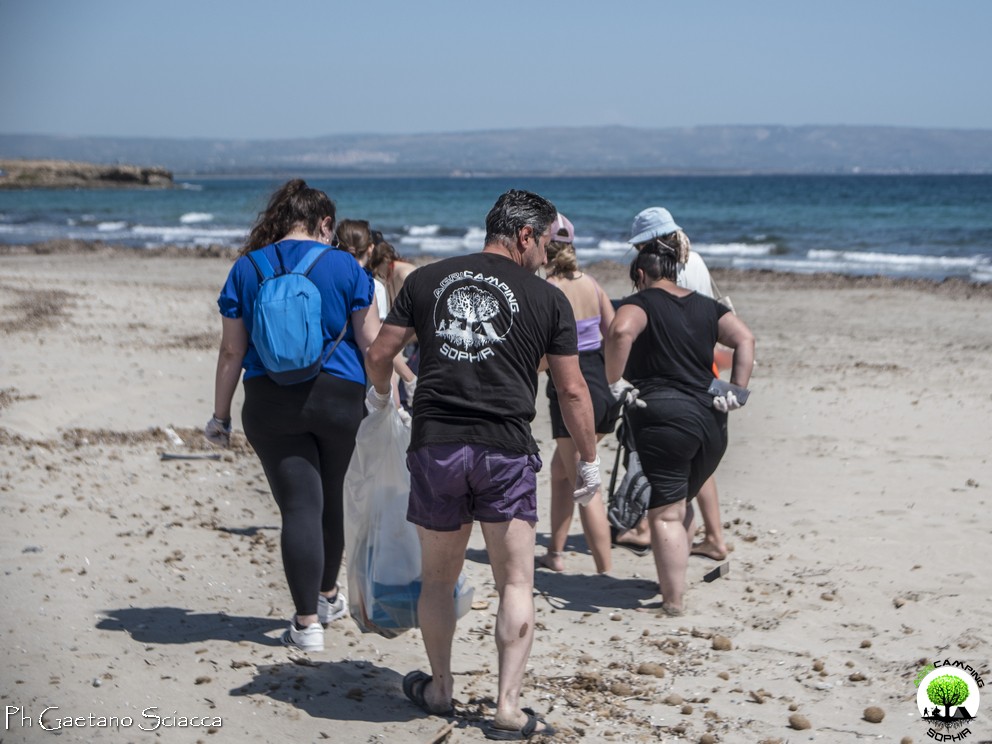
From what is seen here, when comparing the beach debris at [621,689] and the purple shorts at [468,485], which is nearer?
the purple shorts at [468,485]

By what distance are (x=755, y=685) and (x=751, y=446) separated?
3.81 meters

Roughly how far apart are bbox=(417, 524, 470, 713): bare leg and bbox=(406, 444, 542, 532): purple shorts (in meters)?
0.06

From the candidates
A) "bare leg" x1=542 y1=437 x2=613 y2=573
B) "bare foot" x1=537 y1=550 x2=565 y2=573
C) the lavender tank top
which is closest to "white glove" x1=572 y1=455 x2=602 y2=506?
"bare leg" x1=542 y1=437 x2=613 y2=573

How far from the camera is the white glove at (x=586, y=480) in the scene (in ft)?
11.7

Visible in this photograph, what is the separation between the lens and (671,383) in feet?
15.2

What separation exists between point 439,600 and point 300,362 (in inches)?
38.2

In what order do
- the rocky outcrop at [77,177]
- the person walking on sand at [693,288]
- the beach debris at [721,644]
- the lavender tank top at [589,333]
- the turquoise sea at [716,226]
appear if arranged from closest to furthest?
the beach debris at [721,644], the person walking on sand at [693,288], the lavender tank top at [589,333], the turquoise sea at [716,226], the rocky outcrop at [77,177]

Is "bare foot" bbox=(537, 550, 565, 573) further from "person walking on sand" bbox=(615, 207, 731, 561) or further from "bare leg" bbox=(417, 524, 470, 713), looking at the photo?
"bare leg" bbox=(417, 524, 470, 713)

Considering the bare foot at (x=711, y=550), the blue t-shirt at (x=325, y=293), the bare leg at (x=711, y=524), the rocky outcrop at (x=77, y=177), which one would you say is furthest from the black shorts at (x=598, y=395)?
the rocky outcrop at (x=77, y=177)

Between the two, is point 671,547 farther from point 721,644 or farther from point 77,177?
point 77,177

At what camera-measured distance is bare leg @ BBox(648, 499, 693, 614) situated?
15.2 feet

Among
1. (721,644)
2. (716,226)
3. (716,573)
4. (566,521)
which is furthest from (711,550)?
(716,226)

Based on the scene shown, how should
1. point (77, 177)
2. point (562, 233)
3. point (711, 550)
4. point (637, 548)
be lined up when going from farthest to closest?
point (77, 177), point (637, 548), point (711, 550), point (562, 233)

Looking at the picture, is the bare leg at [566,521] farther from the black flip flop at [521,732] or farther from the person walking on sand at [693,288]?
the black flip flop at [521,732]
